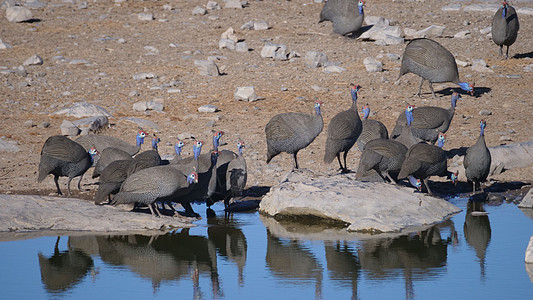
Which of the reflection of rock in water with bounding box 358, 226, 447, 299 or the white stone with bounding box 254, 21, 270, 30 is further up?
the white stone with bounding box 254, 21, 270, 30

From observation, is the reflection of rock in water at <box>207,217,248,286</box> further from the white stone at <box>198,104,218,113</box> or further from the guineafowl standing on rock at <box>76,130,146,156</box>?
the white stone at <box>198,104,218,113</box>

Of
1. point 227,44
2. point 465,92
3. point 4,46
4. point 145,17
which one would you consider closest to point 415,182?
point 465,92

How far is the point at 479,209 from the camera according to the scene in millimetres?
8953

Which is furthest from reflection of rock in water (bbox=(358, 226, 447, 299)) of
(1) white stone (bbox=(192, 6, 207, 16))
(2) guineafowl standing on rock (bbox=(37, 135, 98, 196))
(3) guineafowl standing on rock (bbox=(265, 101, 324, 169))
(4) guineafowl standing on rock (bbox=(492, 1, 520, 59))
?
(1) white stone (bbox=(192, 6, 207, 16))

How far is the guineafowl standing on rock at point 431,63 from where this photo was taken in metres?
12.8

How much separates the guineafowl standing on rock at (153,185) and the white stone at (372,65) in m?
6.95

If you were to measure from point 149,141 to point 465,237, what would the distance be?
5309 millimetres

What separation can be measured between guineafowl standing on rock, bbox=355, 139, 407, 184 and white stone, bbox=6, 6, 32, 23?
37.3ft

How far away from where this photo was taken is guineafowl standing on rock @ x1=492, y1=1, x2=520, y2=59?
14633mm

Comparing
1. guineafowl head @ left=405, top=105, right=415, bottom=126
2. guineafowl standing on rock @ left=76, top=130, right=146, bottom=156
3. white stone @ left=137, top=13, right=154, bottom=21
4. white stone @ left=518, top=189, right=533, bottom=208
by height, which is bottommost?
white stone @ left=518, top=189, right=533, bottom=208

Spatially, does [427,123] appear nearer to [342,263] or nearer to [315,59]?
[342,263]

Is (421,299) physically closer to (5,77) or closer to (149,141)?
(149,141)

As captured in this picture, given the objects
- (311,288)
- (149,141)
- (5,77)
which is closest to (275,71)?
(149,141)

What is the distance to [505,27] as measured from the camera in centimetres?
1462
